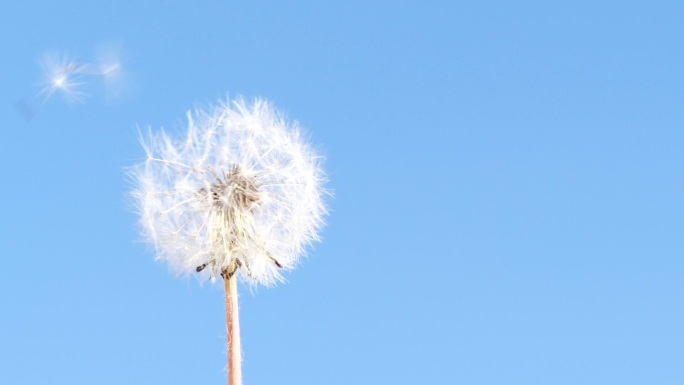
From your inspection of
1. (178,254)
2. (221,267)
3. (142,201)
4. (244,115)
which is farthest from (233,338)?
(244,115)

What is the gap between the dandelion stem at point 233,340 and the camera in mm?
8750

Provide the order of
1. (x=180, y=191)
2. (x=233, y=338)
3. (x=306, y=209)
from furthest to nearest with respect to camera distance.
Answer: (x=306, y=209)
(x=180, y=191)
(x=233, y=338)

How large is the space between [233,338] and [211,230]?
71.5 inches

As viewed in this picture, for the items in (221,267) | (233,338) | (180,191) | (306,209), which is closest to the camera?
(233,338)

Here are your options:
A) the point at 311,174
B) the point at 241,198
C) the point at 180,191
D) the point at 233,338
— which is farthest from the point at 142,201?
the point at 233,338

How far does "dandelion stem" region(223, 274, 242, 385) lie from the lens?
8750 mm

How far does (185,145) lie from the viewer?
1132 centimetres

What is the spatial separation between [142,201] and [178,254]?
2.69 ft

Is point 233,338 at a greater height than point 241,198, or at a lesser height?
lesser

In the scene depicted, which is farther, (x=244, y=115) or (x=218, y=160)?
(x=244, y=115)

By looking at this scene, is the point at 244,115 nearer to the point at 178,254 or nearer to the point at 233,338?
the point at 178,254

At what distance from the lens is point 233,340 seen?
29.3ft

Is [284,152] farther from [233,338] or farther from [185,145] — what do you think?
[233,338]

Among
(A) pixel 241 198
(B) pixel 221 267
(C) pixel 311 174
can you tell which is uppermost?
(C) pixel 311 174
